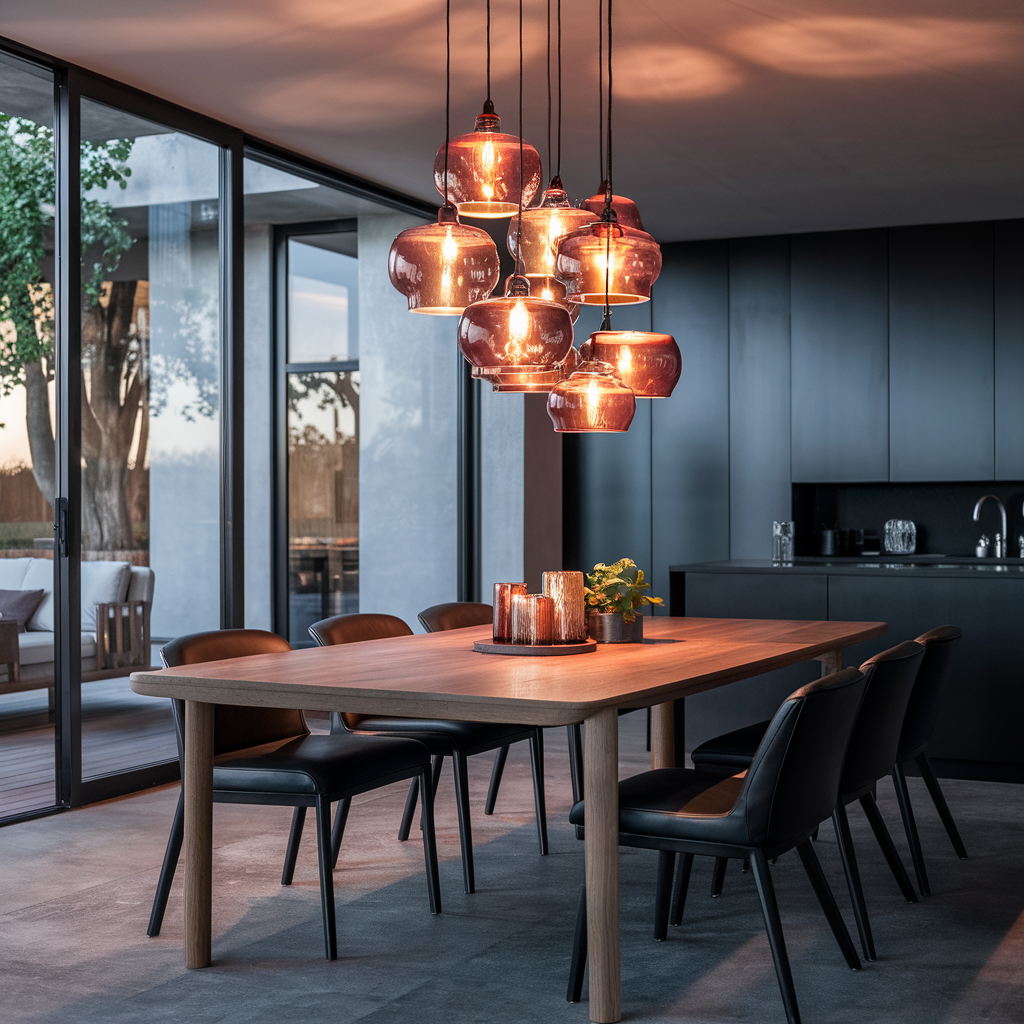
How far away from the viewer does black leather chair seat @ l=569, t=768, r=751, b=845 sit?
2.89 meters

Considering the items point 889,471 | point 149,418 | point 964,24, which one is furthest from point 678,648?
point 889,471

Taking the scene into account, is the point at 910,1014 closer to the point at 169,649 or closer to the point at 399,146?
the point at 169,649

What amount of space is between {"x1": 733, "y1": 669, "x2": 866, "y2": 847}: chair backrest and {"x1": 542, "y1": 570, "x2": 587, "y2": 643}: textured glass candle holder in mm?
1010

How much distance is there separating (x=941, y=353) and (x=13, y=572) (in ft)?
16.7

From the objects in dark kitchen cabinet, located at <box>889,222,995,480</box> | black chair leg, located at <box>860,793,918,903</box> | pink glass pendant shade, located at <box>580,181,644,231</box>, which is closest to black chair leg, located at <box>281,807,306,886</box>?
black chair leg, located at <box>860,793,918,903</box>

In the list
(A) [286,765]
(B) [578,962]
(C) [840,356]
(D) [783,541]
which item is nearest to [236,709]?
(A) [286,765]

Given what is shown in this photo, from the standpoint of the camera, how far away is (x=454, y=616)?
488 cm

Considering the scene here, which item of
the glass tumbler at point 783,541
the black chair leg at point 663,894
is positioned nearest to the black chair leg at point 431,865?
the black chair leg at point 663,894

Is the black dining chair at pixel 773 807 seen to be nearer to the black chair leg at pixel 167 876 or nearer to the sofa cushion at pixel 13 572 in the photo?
the black chair leg at pixel 167 876

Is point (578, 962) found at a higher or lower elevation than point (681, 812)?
lower

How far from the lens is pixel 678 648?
3844 millimetres

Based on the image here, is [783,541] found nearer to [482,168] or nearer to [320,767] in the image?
[482,168]

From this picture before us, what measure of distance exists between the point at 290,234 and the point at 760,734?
5.08 meters

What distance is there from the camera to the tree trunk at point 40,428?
15.8ft
